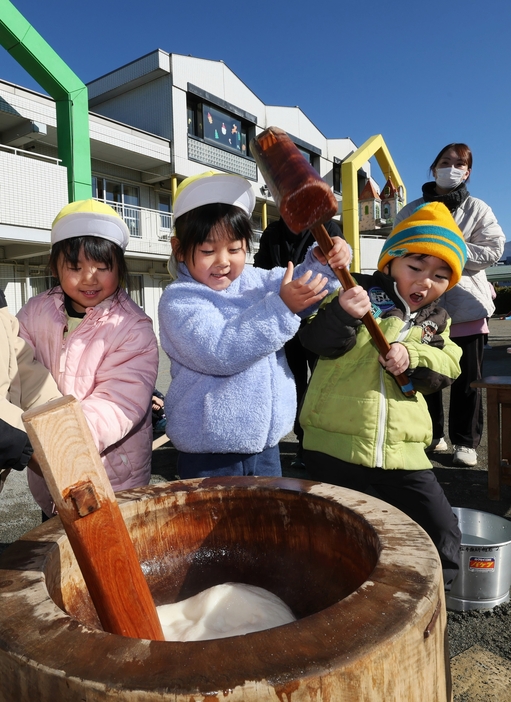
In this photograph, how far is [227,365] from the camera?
1624mm

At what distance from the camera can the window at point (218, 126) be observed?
17.5 meters

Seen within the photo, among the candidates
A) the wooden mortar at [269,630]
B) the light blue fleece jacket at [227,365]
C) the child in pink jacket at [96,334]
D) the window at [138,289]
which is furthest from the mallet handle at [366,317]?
the window at [138,289]

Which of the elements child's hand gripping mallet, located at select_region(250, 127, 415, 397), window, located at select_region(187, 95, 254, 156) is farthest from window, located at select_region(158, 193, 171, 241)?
child's hand gripping mallet, located at select_region(250, 127, 415, 397)

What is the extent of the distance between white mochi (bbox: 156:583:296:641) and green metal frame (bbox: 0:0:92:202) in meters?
7.85

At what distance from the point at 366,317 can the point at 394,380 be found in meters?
0.41

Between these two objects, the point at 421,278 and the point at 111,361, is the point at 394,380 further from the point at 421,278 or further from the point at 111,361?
the point at 111,361

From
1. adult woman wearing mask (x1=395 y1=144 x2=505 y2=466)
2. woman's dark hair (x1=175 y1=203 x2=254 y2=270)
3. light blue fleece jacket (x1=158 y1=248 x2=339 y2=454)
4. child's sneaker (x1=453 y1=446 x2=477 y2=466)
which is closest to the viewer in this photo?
light blue fleece jacket (x1=158 y1=248 x2=339 y2=454)

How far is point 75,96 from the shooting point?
28.3 feet

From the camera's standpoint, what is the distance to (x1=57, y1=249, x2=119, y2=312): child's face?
1825mm

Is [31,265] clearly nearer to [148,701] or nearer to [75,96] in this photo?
[75,96]

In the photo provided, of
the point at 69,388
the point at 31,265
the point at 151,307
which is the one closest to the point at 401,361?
the point at 69,388

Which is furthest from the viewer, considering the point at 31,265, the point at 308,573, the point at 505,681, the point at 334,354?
the point at 31,265

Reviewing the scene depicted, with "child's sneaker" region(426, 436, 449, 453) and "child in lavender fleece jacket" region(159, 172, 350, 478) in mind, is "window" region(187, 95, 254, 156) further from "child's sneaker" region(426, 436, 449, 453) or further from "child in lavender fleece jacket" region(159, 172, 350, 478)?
"child in lavender fleece jacket" region(159, 172, 350, 478)

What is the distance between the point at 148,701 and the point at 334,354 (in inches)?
59.2
